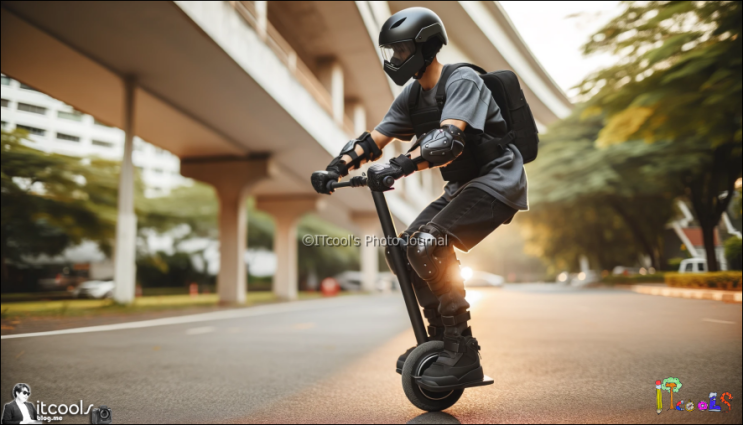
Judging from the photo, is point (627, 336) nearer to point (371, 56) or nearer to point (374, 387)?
point (374, 387)

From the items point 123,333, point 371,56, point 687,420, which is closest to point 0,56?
point 123,333

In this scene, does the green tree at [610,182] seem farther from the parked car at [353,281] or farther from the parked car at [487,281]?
the parked car at [353,281]

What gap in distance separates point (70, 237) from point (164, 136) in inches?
476

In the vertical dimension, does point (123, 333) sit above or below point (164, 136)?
below

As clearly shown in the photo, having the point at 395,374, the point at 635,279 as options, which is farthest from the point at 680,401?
the point at 395,374

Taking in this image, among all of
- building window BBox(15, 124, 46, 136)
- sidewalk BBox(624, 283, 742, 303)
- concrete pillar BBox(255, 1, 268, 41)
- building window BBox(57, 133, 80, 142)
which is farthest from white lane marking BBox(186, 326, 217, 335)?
concrete pillar BBox(255, 1, 268, 41)

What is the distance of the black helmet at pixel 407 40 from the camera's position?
188 cm

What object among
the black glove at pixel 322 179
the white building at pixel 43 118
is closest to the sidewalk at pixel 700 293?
the black glove at pixel 322 179

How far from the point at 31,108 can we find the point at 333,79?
38.7 ft

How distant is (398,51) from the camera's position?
6.26ft

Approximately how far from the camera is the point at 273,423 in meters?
2.21

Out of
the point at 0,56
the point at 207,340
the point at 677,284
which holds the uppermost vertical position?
the point at 0,56

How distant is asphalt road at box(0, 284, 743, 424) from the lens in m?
2.10

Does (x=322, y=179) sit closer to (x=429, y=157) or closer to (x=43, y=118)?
(x=429, y=157)
